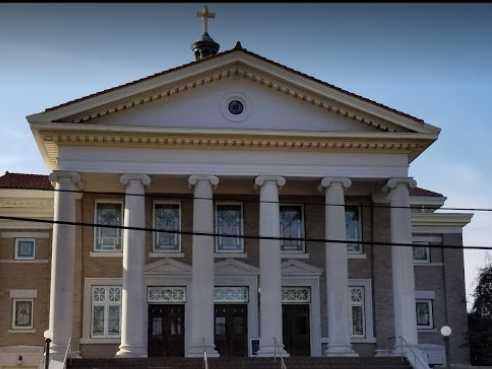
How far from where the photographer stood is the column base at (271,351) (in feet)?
96.5

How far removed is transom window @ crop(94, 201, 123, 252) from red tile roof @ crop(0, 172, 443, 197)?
3.80 m

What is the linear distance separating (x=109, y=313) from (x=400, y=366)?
37.7 ft

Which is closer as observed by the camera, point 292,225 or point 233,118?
point 233,118

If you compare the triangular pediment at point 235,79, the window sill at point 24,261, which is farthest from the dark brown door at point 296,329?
the window sill at point 24,261

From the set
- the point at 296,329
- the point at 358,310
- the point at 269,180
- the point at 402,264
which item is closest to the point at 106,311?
the point at 296,329

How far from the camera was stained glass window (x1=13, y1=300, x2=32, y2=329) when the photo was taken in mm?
34406

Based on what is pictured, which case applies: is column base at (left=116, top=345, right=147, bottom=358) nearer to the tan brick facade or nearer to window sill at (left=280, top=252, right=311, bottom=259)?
the tan brick facade

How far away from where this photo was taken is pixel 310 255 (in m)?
34.6

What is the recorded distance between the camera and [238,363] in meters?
28.3

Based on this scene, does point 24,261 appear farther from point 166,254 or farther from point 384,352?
point 384,352

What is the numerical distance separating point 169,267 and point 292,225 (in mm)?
5264

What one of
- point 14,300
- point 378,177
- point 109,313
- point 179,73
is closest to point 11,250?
point 14,300

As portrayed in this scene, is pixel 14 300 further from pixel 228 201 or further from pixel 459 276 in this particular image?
pixel 459 276

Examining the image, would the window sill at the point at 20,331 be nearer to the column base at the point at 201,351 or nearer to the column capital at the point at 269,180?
the column base at the point at 201,351
